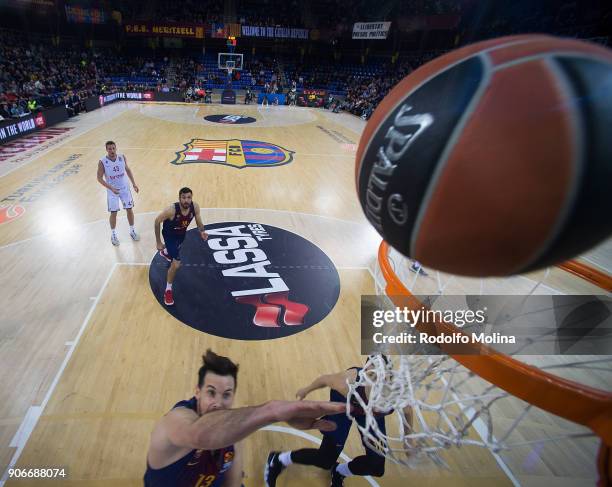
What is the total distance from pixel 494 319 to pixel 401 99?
3932mm

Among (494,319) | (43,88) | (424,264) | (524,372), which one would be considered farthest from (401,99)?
(43,88)

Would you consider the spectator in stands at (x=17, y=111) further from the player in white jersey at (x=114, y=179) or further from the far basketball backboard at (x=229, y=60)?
the far basketball backboard at (x=229, y=60)

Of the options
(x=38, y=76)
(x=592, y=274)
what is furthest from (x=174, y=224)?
(x=38, y=76)

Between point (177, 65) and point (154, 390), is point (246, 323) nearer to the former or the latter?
point (154, 390)

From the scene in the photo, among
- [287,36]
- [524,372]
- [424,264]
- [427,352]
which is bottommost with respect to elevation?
[427,352]

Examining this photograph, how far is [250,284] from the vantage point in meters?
4.88

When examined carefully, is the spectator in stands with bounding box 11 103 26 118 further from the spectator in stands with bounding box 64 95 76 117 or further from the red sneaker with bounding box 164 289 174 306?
the red sneaker with bounding box 164 289 174 306

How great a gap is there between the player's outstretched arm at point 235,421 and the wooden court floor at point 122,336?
1474mm

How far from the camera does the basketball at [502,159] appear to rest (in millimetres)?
839

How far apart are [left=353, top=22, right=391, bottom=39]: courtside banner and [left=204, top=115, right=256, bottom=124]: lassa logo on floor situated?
12274mm

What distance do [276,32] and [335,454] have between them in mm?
27850

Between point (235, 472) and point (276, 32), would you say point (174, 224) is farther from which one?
point (276, 32)

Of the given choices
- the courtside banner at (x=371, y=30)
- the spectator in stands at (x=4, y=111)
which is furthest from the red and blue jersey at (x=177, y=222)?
the courtside banner at (x=371, y=30)

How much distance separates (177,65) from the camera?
26.0 meters
